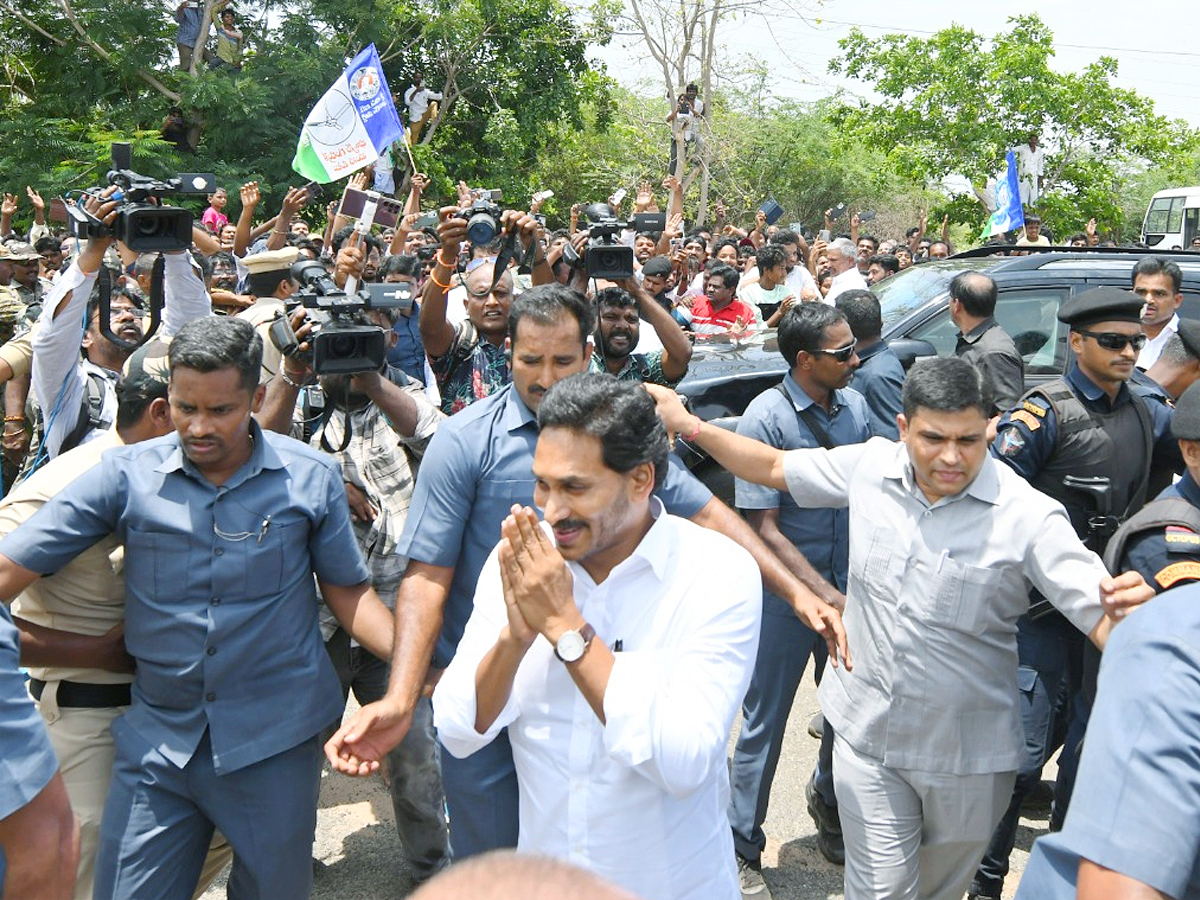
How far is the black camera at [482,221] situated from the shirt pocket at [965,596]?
225 centimetres

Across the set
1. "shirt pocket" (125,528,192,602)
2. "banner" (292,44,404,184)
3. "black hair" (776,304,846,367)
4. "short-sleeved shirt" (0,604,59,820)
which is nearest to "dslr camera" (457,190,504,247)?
"black hair" (776,304,846,367)

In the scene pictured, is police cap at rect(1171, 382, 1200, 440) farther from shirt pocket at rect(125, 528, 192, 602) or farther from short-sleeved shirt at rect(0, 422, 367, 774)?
shirt pocket at rect(125, 528, 192, 602)

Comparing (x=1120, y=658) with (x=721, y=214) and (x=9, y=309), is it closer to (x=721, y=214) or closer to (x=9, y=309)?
(x=9, y=309)

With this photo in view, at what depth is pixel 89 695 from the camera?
2.95 meters

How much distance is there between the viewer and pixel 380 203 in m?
5.09

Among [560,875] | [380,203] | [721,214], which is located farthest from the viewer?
[721,214]

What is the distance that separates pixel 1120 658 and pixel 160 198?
341 cm

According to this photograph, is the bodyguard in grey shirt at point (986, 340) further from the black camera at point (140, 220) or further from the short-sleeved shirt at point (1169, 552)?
the black camera at point (140, 220)

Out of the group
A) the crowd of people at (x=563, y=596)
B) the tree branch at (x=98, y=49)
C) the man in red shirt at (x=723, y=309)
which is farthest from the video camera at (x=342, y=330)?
the tree branch at (x=98, y=49)

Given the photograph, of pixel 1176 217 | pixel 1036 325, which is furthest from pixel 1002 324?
pixel 1176 217

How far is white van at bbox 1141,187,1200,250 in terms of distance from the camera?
2248cm

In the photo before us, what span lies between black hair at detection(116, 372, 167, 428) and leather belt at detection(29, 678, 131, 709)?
744mm

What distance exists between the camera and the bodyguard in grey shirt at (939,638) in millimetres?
2982

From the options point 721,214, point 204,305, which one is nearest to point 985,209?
point 721,214
